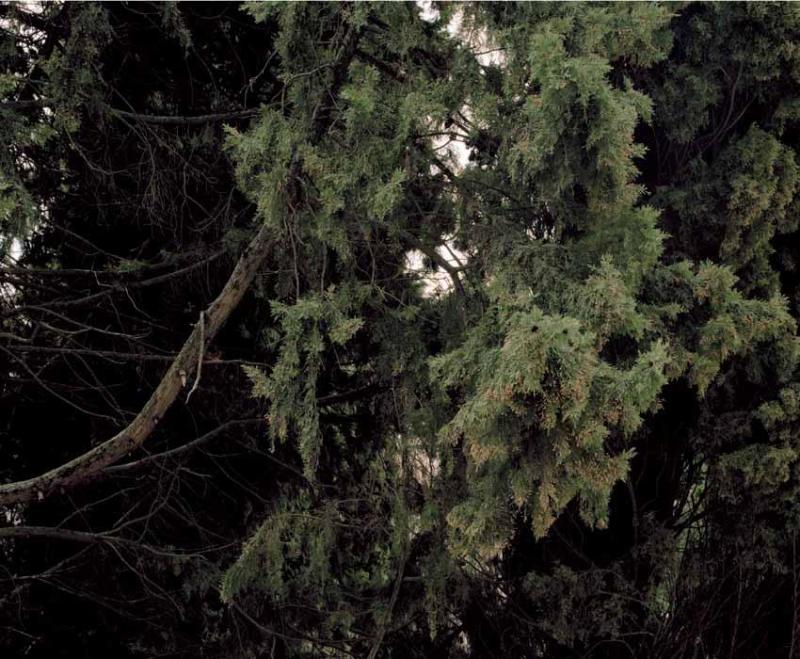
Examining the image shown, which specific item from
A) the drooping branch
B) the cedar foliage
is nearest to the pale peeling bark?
the drooping branch

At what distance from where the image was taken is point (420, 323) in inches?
200

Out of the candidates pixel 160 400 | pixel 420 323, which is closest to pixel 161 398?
pixel 160 400

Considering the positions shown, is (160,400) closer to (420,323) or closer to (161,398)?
(161,398)

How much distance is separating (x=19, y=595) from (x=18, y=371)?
161 centimetres

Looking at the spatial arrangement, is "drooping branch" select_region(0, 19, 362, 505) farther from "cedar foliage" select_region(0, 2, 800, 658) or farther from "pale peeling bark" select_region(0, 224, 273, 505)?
"cedar foliage" select_region(0, 2, 800, 658)

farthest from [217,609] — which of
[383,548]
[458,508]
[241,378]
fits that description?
[458,508]

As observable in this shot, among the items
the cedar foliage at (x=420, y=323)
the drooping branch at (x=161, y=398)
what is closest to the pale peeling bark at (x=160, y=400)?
the drooping branch at (x=161, y=398)

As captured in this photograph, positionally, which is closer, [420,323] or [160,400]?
[160,400]

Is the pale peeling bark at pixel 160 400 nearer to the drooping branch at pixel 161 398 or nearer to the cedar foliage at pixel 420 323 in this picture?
the drooping branch at pixel 161 398

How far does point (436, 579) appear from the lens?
213 inches

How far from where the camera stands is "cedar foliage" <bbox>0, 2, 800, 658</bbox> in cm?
363

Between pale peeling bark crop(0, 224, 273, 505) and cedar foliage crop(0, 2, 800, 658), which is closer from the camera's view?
cedar foliage crop(0, 2, 800, 658)

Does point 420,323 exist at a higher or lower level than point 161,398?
higher

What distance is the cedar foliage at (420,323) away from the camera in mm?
3627
